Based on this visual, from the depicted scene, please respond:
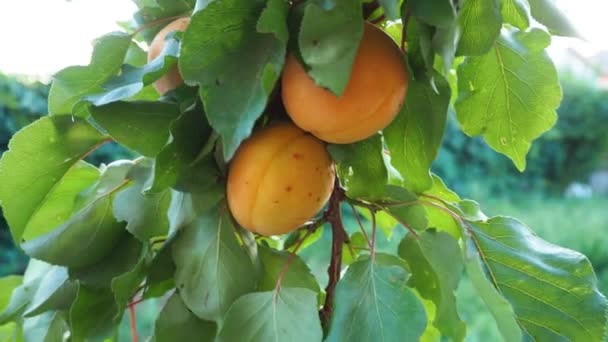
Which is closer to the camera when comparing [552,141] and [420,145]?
[420,145]

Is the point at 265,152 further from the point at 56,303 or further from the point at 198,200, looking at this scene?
the point at 56,303

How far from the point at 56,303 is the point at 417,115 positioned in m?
0.33

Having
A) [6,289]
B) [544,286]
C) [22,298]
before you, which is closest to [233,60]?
[544,286]

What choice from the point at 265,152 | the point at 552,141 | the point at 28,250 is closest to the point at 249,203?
the point at 265,152

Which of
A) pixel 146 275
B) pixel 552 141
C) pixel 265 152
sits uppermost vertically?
pixel 265 152

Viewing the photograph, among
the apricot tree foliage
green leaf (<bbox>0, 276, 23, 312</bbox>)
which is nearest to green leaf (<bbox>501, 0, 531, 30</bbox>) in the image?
the apricot tree foliage

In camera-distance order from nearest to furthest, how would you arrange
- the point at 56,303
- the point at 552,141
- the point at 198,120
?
the point at 198,120 < the point at 56,303 < the point at 552,141

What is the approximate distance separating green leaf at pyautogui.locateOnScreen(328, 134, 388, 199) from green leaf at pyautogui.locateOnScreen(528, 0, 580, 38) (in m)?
0.13

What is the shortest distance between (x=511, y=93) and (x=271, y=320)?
0.25 metres

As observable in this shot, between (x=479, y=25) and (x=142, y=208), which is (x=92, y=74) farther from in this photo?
(x=479, y=25)

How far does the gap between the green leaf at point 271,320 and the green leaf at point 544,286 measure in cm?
11

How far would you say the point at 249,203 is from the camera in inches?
16.8

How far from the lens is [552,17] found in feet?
1.37

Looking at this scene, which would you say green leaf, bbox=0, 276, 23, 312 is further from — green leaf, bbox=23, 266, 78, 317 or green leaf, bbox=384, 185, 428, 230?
green leaf, bbox=384, 185, 428, 230
